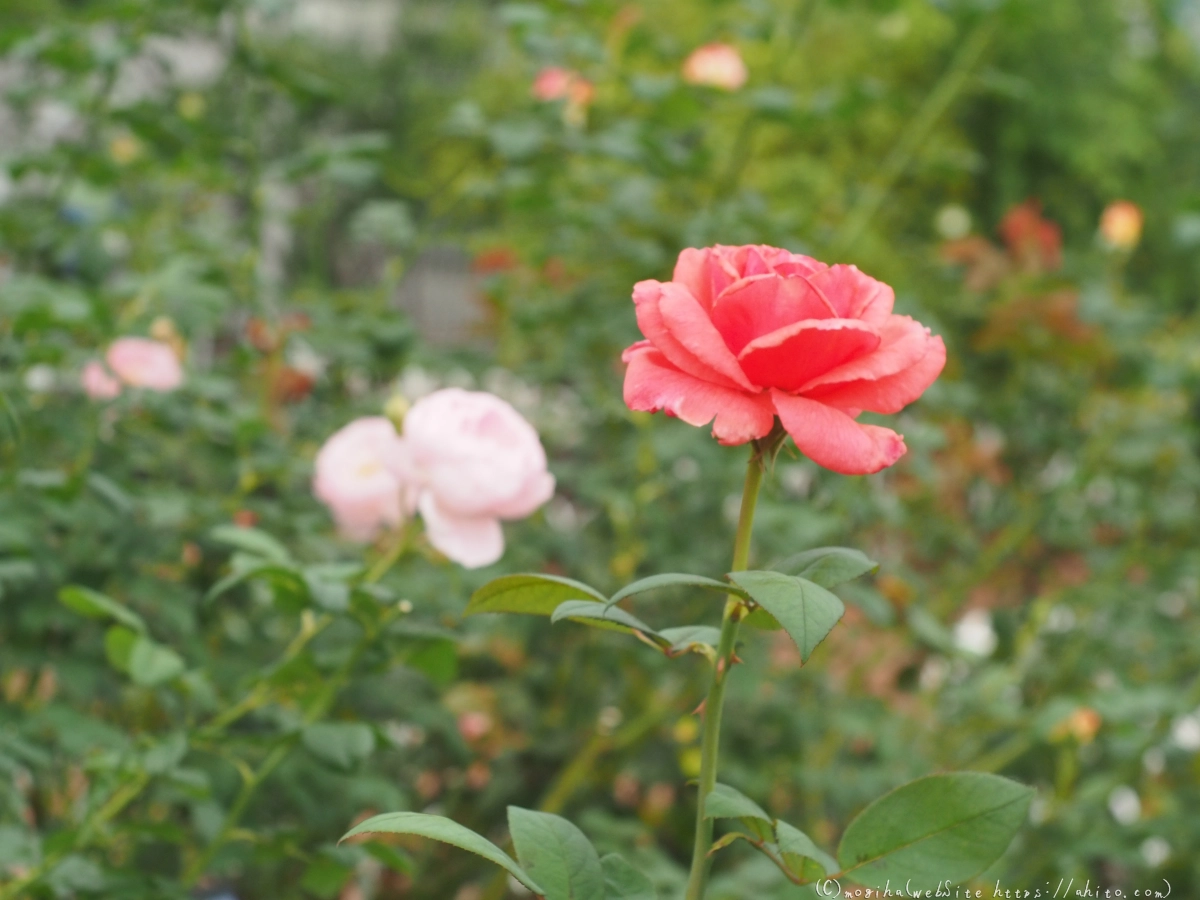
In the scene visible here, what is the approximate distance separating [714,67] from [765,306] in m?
1.11

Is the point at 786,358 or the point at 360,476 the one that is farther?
the point at 360,476

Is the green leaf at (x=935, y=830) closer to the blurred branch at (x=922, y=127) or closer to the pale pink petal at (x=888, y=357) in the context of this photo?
the pale pink petal at (x=888, y=357)

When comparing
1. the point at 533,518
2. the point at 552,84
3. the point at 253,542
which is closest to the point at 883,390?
the point at 253,542

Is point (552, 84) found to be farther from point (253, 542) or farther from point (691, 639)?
point (691, 639)

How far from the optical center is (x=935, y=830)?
39 centimetres

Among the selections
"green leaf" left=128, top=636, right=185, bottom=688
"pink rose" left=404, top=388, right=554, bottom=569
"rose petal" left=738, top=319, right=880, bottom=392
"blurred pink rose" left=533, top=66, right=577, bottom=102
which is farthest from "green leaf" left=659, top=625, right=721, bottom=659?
"blurred pink rose" left=533, top=66, right=577, bottom=102

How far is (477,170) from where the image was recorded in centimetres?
134

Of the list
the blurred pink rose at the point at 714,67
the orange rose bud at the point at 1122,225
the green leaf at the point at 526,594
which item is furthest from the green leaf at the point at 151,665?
the orange rose bud at the point at 1122,225

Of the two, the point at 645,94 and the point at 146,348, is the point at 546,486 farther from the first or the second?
the point at 645,94

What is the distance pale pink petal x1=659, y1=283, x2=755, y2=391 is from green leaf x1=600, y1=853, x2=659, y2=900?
0.18 m

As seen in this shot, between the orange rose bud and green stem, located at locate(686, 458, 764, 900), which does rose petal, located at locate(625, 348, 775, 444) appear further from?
the orange rose bud

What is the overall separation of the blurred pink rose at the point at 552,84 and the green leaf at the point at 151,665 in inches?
34.2

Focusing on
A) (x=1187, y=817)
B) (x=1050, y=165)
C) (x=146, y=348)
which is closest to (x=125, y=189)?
(x=146, y=348)

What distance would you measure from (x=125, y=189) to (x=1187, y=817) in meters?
1.51
